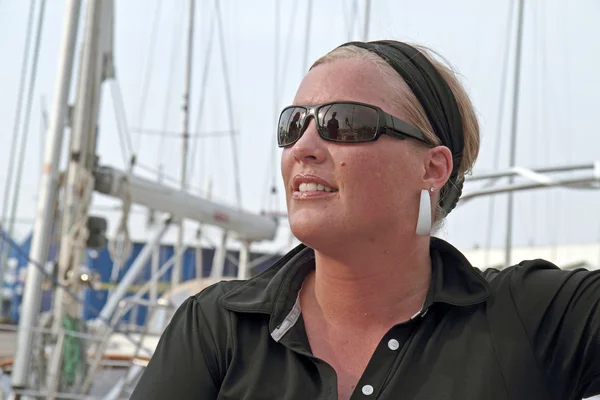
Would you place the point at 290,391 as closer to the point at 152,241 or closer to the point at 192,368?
the point at 192,368

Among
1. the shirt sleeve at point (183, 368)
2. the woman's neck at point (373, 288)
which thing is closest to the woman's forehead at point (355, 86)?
the woman's neck at point (373, 288)

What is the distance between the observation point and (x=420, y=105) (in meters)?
1.79

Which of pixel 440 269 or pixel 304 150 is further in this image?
pixel 440 269

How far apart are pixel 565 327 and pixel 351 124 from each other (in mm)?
584

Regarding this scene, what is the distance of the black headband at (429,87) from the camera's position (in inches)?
70.4

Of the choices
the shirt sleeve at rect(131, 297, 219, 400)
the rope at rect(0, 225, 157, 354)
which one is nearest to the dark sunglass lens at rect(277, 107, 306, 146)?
the shirt sleeve at rect(131, 297, 219, 400)

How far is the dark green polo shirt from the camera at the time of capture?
5.32 feet

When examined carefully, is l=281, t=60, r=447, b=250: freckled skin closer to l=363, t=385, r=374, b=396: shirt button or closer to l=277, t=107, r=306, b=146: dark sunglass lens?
l=277, t=107, r=306, b=146: dark sunglass lens

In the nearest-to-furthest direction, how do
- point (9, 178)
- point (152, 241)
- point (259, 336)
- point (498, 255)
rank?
point (259, 336)
point (152, 241)
point (9, 178)
point (498, 255)

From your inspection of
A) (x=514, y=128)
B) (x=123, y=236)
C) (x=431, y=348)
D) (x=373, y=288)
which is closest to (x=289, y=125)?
(x=373, y=288)

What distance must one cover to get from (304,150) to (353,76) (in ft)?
0.64

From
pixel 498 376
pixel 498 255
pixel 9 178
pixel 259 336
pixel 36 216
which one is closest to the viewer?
pixel 498 376

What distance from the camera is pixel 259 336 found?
1734 mm

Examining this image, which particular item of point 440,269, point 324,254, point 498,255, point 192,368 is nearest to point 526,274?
point 440,269
